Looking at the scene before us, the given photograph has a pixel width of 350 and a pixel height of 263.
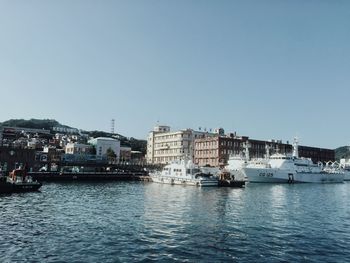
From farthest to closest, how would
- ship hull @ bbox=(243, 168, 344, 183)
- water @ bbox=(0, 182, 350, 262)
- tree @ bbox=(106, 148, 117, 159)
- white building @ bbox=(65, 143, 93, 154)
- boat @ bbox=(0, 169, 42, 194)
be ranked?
white building @ bbox=(65, 143, 93, 154)
tree @ bbox=(106, 148, 117, 159)
ship hull @ bbox=(243, 168, 344, 183)
boat @ bbox=(0, 169, 42, 194)
water @ bbox=(0, 182, 350, 262)

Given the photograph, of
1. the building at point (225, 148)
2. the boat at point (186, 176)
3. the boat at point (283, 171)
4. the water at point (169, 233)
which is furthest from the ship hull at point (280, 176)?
the water at point (169, 233)

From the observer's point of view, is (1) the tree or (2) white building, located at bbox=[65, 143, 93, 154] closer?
(1) the tree

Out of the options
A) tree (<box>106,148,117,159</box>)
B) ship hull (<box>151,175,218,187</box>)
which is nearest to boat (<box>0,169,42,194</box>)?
ship hull (<box>151,175,218,187</box>)

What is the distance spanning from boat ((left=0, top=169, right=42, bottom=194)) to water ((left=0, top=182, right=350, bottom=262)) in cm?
1319

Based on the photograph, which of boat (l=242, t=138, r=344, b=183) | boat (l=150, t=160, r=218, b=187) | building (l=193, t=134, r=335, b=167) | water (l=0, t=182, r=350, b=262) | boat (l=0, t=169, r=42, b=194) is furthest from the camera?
A: building (l=193, t=134, r=335, b=167)

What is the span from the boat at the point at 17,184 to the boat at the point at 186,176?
39.4m

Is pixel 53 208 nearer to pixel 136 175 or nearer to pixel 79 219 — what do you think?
pixel 79 219

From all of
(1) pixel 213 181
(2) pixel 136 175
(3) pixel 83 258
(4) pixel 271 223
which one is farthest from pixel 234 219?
(2) pixel 136 175

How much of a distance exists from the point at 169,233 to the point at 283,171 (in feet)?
319

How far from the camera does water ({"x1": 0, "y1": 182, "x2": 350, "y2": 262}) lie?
26.4 meters

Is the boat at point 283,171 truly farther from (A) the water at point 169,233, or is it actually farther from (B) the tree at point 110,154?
(B) the tree at point 110,154

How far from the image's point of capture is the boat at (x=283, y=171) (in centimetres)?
11850

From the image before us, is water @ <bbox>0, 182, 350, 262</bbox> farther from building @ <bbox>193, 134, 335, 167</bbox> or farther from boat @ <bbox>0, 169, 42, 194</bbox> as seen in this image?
building @ <bbox>193, 134, 335, 167</bbox>

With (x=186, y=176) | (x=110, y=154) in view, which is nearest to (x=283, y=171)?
(x=186, y=176)
